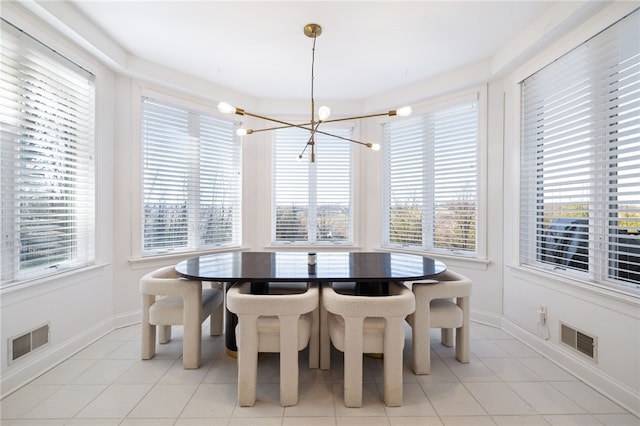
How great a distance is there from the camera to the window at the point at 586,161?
1842 millimetres

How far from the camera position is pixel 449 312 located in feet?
7.16

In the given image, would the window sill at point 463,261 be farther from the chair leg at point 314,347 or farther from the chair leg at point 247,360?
the chair leg at point 247,360

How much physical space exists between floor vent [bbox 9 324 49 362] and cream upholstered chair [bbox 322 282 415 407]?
2.22 m

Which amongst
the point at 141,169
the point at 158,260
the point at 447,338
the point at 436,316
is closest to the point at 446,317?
the point at 436,316

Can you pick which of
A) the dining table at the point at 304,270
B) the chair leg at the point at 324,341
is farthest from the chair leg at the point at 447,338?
the chair leg at the point at 324,341

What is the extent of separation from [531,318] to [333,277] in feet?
→ 6.66

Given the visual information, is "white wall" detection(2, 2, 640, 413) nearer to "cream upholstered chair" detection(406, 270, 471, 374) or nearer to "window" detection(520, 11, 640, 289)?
"window" detection(520, 11, 640, 289)

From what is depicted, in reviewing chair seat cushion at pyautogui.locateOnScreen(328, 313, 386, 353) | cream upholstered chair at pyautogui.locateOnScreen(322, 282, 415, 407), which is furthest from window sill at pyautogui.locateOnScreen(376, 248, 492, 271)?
chair seat cushion at pyautogui.locateOnScreen(328, 313, 386, 353)

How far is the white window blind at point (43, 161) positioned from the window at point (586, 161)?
13.9 ft

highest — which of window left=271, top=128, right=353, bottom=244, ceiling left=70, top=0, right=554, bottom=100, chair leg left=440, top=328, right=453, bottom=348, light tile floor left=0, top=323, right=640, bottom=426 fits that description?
ceiling left=70, top=0, right=554, bottom=100

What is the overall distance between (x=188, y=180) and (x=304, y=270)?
218 centimetres

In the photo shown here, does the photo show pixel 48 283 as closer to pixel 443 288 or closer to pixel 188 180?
pixel 188 180

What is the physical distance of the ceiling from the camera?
2.17m

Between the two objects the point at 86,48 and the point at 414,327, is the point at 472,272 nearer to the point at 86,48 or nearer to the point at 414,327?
the point at 414,327
